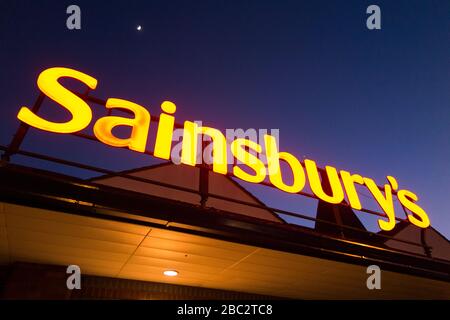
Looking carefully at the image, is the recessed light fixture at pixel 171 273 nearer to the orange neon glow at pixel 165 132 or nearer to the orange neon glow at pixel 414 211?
the orange neon glow at pixel 165 132

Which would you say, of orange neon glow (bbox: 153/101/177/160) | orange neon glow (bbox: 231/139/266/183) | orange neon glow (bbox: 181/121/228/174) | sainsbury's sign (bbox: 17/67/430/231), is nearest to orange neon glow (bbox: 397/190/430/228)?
sainsbury's sign (bbox: 17/67/430/231)

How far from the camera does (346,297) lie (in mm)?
7910

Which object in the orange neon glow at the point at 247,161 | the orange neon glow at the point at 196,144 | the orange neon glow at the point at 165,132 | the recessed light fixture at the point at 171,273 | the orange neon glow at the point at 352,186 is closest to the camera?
the orange neon glow at the point at 165,132

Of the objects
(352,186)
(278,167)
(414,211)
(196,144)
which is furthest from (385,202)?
(196,144)

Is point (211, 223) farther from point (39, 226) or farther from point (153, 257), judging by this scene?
point (39, 226)

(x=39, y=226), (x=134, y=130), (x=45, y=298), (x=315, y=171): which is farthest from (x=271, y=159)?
(x=45, y=298)

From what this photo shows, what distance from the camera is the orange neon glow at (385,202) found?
716 cm

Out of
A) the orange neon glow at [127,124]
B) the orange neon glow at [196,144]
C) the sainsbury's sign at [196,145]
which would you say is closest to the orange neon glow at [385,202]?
the sainsbury's sign at [196,145]

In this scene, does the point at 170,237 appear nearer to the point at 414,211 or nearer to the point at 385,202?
the point at 385,202

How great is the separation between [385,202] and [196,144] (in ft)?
14.7

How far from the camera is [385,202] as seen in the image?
7.65 metres

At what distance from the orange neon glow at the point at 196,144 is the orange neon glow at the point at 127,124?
70 cm

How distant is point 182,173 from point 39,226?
4.41 metres

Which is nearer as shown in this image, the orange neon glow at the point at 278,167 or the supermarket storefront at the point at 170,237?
the supermarket storefront at the point at 170,237
